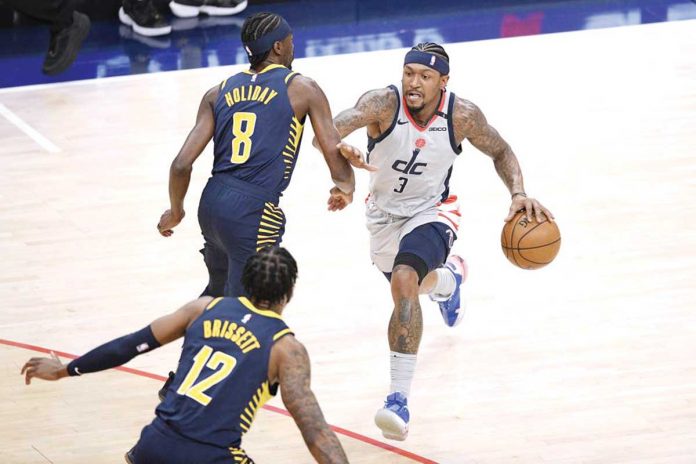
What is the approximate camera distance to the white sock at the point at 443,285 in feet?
23.4

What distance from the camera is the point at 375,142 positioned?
6.84m

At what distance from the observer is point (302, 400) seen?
4500 mm

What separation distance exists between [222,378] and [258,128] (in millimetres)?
1854

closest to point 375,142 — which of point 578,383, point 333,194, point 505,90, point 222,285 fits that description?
point 333,194


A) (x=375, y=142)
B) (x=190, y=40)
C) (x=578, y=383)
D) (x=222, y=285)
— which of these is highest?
(x=375, y=142)

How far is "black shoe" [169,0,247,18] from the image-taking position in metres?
14.1

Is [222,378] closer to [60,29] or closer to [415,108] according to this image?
[415,108]

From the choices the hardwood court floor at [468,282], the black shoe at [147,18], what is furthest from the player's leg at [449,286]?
the black shoe at [147,18]

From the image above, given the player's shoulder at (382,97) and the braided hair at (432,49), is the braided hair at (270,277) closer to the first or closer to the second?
the player's shoulder at (382,97)

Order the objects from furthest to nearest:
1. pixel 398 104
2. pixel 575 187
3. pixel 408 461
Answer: pixel 575 187
pixel 398 104
pixel 408 461

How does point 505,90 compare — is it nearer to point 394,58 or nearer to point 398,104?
point 394,58

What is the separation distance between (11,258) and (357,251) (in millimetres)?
2324

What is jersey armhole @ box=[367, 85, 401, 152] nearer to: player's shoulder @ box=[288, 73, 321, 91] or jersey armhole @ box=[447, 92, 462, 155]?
jersey armhole @ box=[447, 92, 462, 155]

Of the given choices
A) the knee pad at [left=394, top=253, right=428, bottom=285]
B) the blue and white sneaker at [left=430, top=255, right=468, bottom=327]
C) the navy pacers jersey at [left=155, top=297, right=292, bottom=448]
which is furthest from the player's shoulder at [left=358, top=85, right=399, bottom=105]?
the navy pacers jersey at [left=155, top=297, right=292, bottom=448]
